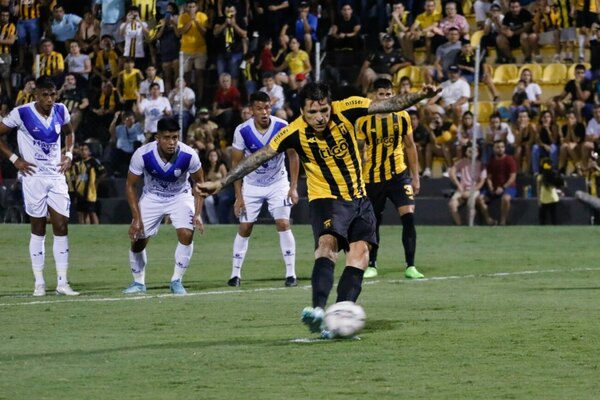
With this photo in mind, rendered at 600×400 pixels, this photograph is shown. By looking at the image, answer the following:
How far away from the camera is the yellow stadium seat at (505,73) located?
1133 inches

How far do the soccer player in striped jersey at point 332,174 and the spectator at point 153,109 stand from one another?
16505 millimetres

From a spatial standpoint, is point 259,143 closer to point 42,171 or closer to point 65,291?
point 42,171

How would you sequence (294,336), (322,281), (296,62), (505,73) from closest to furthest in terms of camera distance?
(322,281) → (294,336) → (296,62) → (505,73)

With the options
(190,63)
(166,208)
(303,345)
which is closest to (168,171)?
(166,208)

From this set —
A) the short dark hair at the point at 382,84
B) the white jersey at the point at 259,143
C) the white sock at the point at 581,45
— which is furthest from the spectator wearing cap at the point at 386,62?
the short dark hair at the point at 382,84

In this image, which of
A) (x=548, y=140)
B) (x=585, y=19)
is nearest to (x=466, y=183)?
(x=548, y=140)

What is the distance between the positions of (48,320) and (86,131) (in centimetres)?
1702

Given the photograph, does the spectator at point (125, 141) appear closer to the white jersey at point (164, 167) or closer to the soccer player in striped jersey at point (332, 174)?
the white jersey at point (164, 167)

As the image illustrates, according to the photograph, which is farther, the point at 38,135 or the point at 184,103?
the point at 184,103

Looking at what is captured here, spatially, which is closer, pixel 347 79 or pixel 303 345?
pixel 303 345

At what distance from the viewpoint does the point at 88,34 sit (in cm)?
3150

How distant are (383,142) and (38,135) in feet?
13.9

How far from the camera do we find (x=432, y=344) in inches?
422

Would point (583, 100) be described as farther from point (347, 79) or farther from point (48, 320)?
point (48, 320)
